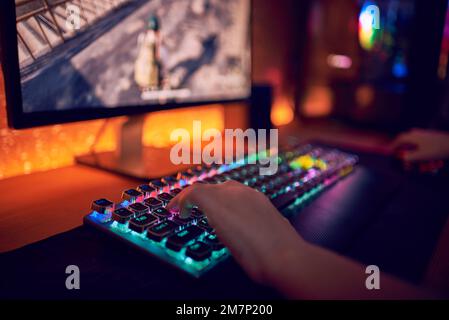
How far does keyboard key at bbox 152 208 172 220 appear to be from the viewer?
45 cm

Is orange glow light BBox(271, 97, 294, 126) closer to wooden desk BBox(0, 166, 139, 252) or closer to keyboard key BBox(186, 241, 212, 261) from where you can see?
wooden desk BBox(0, 166, 139, 252)

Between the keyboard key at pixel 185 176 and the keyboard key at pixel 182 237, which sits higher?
the keyboard key at pixel 185 176

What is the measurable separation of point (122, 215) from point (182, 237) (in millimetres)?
89

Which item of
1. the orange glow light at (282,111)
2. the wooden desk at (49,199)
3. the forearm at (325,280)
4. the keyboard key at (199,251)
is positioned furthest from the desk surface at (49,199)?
the orange glow light at (282,111)

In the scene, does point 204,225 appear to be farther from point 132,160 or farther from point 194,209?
point 132,160

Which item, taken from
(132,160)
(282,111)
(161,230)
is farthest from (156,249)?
(282,111)

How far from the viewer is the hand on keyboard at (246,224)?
1.16 feet

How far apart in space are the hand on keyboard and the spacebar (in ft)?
0.37

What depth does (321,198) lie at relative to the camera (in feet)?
2.02

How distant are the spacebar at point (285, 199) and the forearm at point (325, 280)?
189 millimetres

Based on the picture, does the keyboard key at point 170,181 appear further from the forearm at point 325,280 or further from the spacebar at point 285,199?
the forearm at point 325,280

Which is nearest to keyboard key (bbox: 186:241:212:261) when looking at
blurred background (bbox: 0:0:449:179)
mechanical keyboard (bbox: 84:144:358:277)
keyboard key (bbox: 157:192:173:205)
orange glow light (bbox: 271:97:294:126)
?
mechanical keyboard (bbox: 84:144:358:277)
